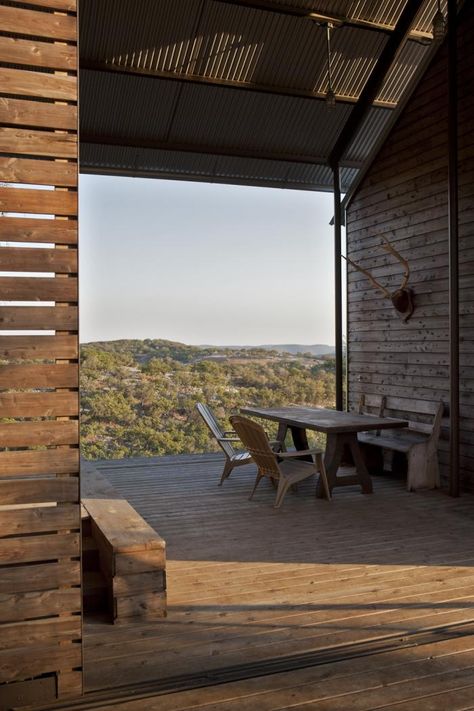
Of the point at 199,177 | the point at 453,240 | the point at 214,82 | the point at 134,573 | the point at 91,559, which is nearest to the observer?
the point at 134,573

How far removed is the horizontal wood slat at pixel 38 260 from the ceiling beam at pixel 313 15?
594cm

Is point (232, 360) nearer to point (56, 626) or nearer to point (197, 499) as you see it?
point (197, 499)

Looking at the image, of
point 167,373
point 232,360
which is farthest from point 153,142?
point 232,360

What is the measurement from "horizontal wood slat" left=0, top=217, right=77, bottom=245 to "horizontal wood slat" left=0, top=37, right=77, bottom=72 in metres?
0.61

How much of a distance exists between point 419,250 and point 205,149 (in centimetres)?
332

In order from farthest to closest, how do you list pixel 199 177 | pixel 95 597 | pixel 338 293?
pixel 199 177 < pixel 338 293 < pixel 95 597

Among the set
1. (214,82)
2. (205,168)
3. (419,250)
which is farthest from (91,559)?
(205,168)

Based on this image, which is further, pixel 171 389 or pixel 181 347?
pixel 181 347

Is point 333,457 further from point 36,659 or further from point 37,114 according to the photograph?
point 37,114

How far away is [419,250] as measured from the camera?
7637 millimetres

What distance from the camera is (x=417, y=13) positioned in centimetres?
791

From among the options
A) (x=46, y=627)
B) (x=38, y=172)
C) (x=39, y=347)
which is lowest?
(x=46, y=627)

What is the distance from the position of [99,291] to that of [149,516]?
45.1 ft

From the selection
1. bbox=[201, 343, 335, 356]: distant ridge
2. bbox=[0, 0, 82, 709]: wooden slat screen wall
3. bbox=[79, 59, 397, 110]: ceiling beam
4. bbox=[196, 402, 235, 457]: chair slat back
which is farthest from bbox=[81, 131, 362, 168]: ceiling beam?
bbox=[201, 343, 335, 356]: distant ridge
